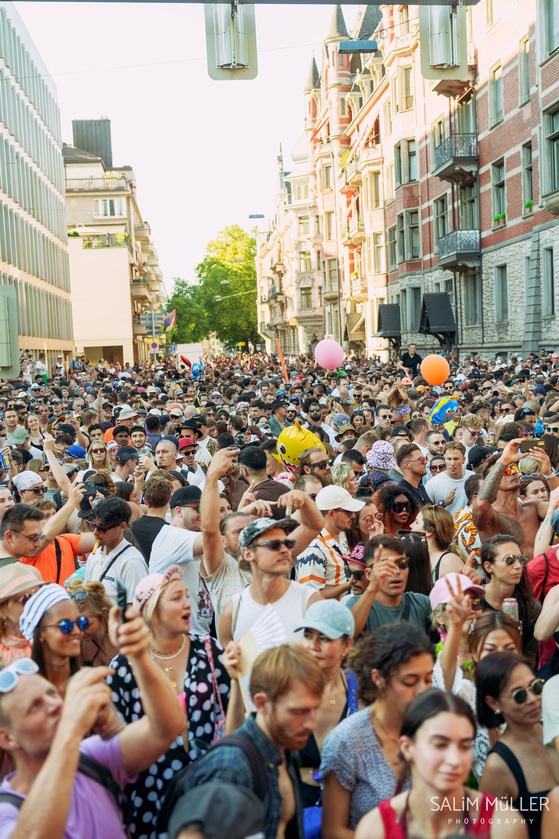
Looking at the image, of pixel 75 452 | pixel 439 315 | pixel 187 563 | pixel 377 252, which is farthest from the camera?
pixel 377 252

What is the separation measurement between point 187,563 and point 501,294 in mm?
27436

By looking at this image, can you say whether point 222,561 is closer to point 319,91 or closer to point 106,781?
point 106,781

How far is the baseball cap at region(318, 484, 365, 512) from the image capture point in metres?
6.49

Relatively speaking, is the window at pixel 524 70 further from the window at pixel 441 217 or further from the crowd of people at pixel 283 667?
the crowd of people at pixel 283 667

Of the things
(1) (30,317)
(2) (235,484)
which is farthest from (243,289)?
(2) (235,484)

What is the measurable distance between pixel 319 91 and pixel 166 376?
5080cm

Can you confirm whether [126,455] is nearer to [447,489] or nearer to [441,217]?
[447,489]

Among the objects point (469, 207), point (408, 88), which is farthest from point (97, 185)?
point (469, 207)

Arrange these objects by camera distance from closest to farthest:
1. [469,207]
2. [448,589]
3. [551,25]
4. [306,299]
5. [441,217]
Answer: [448,589] < [551,25] < [469,207] < [441,217] < [306,299]

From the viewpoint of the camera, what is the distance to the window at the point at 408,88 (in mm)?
42688

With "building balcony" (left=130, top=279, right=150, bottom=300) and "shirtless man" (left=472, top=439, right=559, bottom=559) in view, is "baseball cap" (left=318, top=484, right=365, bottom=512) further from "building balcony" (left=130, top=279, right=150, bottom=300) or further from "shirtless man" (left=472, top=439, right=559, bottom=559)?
"building balcony" (left=130, top=279, right=150, bottom=300)

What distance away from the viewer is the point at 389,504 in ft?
24.0

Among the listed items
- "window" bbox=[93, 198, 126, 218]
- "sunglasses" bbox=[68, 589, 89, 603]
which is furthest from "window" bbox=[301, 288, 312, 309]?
"sunglasses" bbox=[68, 589, 89, 603]

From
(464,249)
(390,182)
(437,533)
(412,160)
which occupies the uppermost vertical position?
(412,160)
